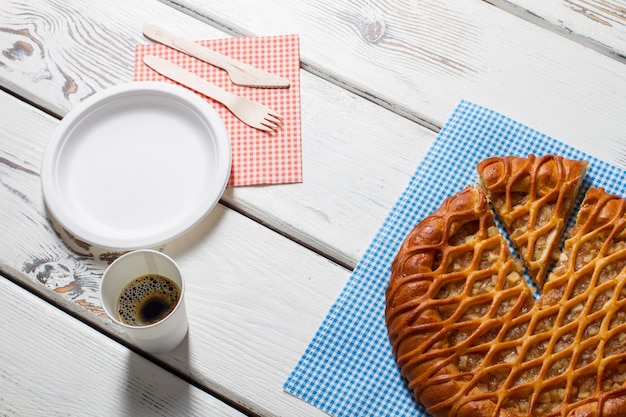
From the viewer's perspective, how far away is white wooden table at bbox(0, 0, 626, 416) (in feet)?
4.24

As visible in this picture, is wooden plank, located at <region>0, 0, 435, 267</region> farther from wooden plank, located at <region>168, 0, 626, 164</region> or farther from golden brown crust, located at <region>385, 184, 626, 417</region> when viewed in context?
golden brown crust, located at <region>385, 184, 626, 417</region>

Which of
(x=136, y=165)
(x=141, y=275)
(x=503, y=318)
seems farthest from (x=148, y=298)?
(x=503, y=318)

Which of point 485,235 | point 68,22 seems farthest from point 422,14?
point 68,22

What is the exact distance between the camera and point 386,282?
131cm

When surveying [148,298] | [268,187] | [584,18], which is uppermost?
[584,18]

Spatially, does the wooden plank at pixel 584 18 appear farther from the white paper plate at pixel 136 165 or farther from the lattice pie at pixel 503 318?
the white paper plate at pixel 136 165

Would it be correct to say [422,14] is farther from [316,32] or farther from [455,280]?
[455,280]

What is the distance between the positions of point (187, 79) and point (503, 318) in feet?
2.28

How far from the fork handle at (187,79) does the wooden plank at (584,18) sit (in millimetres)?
549

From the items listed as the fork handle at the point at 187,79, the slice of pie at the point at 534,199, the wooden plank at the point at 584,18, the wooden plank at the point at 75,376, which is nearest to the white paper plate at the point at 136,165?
the fork handle at the point at 187,79

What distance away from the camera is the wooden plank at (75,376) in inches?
50.2

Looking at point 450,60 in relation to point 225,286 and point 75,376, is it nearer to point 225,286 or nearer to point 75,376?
point 225,286

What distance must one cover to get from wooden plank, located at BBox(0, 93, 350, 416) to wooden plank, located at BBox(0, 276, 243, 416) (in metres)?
0.02

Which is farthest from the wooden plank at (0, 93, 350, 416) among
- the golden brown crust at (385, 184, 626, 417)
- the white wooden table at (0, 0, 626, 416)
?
the golden brown crust at (385, 184, 626, 417)
